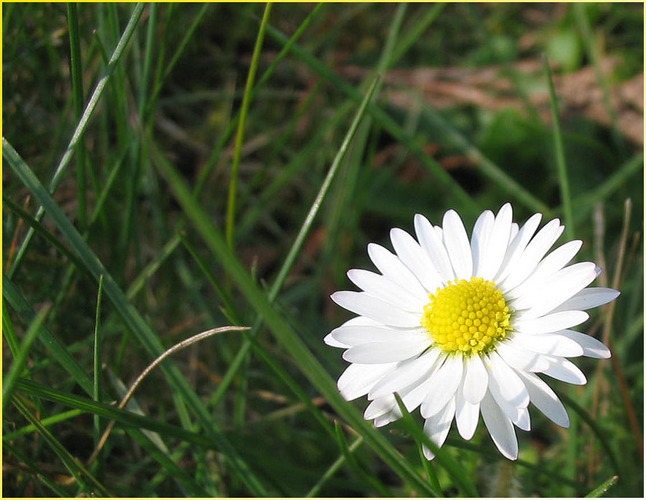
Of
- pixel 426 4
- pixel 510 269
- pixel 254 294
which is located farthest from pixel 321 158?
pixel 254 294

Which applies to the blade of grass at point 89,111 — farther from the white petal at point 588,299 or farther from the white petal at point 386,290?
the white petal at point 588,299

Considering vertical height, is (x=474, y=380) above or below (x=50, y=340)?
above

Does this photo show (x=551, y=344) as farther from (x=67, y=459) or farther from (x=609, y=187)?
(x=609, y=187)

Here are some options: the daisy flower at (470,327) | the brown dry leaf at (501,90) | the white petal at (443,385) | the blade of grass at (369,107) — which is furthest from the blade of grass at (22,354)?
the brown dry leaf at (501,90)

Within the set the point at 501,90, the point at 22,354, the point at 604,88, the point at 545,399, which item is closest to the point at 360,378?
the point at 545,399

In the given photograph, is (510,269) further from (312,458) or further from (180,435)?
(312,458)

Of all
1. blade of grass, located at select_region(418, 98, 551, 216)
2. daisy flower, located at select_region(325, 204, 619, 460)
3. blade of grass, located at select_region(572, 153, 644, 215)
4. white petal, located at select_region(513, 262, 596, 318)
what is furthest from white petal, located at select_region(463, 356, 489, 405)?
blade of grass, located at select_region(572, 153, 644, 215)
